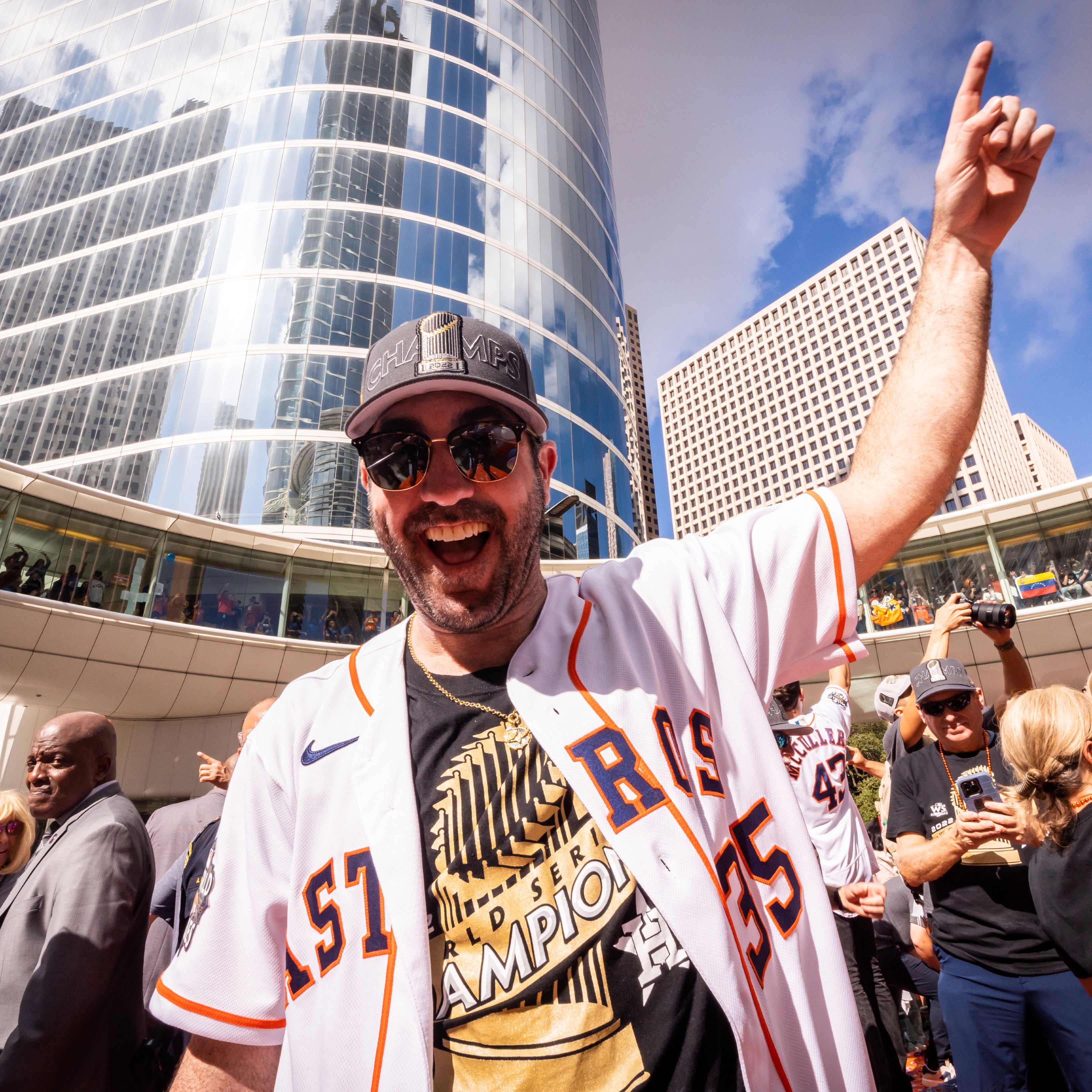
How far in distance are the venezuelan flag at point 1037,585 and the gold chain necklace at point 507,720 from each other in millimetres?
20891

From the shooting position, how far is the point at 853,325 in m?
109

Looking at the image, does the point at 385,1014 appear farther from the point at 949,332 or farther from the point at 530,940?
the point at 949,332

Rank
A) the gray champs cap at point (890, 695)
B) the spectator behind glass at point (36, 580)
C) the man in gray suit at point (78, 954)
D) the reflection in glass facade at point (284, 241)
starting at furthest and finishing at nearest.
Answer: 1. the reflection in glass facade at point (284, 241)
2. the spectator behind glass at point (36, 580)
3. the gray champs cap at point (890, 695)
4. the man in gray suit at point (78, 954)

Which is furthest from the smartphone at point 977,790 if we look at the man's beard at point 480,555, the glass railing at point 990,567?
the glass railing at point 990,567

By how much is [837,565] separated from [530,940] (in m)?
0.92

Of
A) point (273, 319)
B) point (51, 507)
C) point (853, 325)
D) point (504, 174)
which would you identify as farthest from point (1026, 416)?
point (51, 507)

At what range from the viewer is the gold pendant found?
131 cm

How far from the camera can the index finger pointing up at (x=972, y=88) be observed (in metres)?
1.42

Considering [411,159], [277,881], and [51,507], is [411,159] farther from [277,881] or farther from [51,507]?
[277,881]

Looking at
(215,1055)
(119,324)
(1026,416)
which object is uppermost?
(1026,416)

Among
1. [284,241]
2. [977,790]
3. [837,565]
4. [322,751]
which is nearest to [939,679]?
[977,790]

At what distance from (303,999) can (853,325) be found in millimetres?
124950

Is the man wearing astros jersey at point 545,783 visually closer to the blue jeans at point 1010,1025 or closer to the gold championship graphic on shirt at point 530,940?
the gold championship graphic on shirt at point 530,940

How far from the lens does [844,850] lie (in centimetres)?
378
